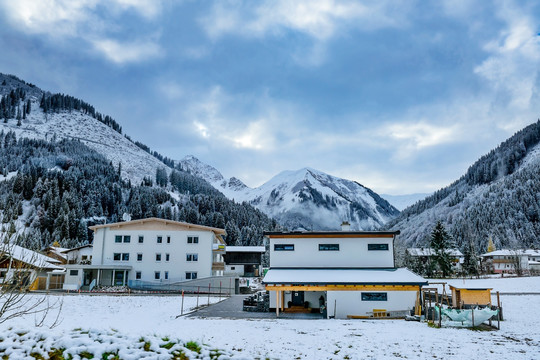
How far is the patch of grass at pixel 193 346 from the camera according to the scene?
12302mm

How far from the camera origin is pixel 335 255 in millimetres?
32094

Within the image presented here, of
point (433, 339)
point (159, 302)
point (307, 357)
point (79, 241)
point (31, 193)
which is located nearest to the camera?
point (307, 357)

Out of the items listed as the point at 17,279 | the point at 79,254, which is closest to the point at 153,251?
the point at 79,254

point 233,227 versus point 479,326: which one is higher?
point 233,227

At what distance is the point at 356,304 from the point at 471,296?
7769 mm

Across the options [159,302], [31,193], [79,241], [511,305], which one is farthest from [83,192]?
[511,305]

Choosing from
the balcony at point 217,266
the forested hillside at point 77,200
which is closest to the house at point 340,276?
the balcony at point 217,266

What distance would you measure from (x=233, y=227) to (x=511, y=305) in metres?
96.7

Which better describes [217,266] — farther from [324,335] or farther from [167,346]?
[167,346]

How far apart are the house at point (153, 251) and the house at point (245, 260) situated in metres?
30.6

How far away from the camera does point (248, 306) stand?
2955 cm

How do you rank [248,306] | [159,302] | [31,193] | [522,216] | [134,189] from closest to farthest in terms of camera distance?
1. [248,306]
2. [159,302]
3. [31,193]
4. [522,216]
5. [134,189]

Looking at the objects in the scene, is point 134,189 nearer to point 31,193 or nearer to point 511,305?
point 31,193

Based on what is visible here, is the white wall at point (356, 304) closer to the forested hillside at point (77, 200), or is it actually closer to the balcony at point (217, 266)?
the balcony at point (217, 266)
